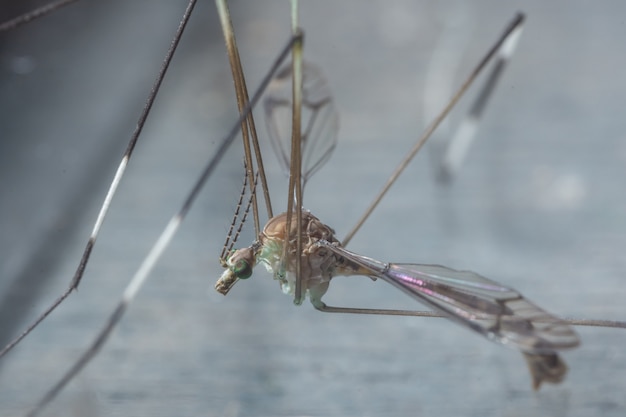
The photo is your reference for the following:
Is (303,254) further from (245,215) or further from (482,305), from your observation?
(482,305)

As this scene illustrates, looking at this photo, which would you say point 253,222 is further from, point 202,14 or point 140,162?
point 202,14

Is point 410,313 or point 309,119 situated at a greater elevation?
point 309,119

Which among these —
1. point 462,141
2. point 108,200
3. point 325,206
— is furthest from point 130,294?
point 462,141

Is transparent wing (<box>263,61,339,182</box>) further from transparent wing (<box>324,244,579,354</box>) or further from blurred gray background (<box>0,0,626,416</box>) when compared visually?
transparent wing (<box>324,244,579,354</box>)

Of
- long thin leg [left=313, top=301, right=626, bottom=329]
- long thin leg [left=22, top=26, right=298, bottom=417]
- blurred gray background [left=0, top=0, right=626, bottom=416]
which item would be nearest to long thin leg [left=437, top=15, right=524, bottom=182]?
blurred gray background [left=0, top=0, right=626, bottom=416]

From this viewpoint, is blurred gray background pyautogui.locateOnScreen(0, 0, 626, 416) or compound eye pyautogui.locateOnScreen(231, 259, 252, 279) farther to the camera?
compound eye pyautogui.locateOnScreen(231, 259, 252, 279)

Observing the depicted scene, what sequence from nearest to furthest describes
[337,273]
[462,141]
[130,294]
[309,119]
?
[130,294]
[337,273]
[309,119]
[462,141]
